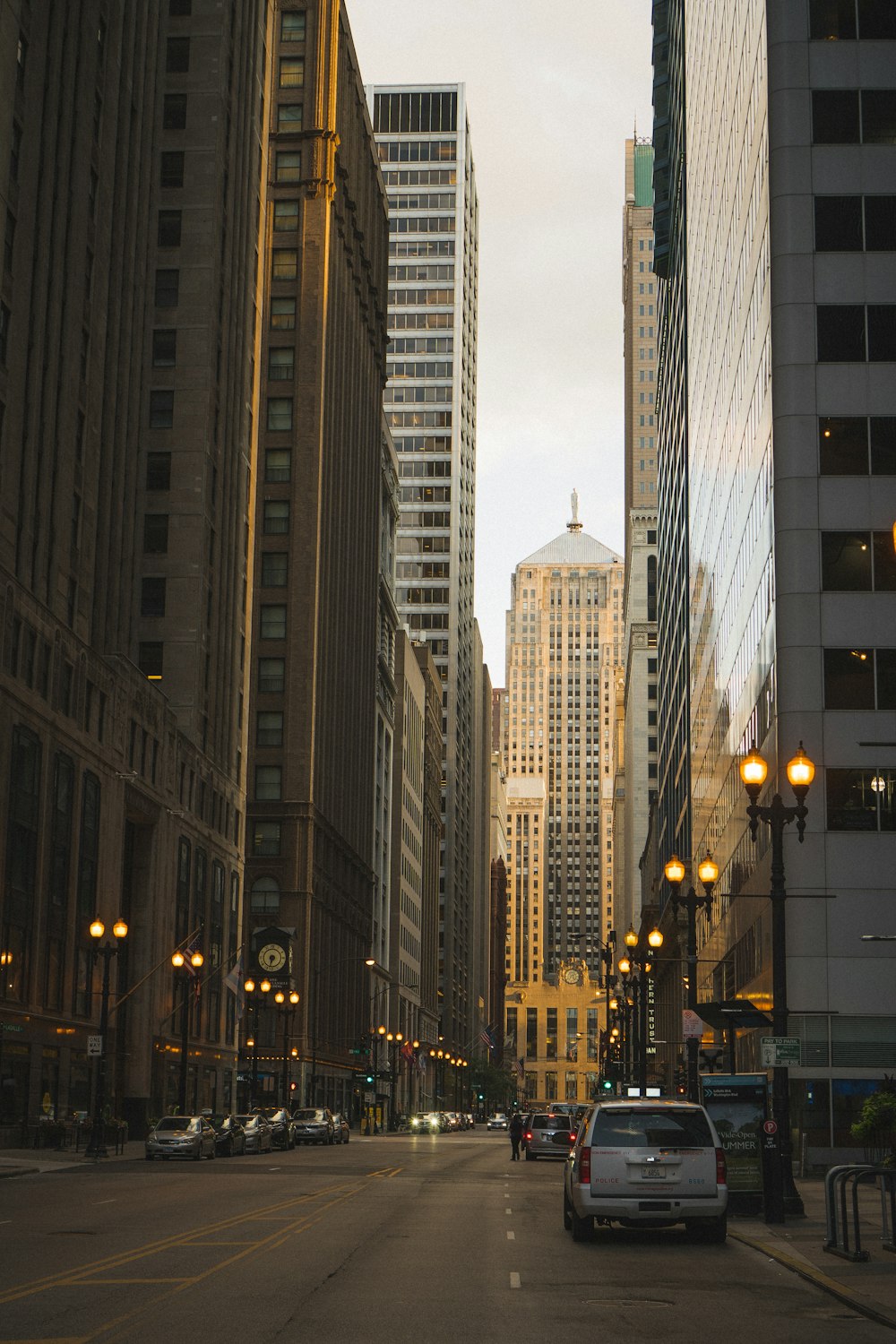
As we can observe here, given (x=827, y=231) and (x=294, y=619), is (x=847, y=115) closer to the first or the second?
(x=827, y=231)

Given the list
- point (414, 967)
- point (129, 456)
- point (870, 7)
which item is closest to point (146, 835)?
point (129, 456)

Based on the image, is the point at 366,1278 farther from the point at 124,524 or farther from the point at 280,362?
the point at 280,362

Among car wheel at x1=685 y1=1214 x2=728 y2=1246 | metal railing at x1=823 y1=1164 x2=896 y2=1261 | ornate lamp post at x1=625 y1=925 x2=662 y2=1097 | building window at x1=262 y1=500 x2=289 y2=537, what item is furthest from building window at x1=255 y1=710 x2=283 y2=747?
metal railing at x1=823 y1=1164 x2=896 y2=1261

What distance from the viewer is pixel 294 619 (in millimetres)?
111000

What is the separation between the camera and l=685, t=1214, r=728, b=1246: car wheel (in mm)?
22734

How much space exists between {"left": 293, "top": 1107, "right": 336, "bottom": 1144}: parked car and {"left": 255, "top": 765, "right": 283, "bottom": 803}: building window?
115 ft

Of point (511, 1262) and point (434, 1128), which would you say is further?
point (434, 1128)

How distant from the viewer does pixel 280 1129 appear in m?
64.2

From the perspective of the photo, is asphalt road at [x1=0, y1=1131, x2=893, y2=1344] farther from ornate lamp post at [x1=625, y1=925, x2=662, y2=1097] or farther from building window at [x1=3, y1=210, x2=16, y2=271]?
building window at [x1=3, y1=210, x2=16, y2=271]

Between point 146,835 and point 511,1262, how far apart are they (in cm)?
5944

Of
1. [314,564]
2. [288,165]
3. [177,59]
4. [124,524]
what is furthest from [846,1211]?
[288,165]

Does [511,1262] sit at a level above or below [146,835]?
below

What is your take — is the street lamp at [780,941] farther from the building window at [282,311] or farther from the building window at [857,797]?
the building window at [282,311]

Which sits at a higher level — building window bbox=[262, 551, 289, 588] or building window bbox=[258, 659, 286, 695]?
building window bbox=[262, 551, 289, 588]
